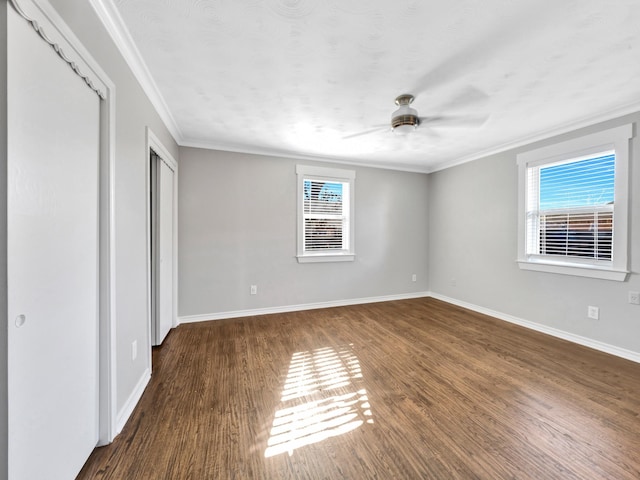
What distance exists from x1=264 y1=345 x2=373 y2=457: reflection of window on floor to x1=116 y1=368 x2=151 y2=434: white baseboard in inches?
37.2

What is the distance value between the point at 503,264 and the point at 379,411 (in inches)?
119

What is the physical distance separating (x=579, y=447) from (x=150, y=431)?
2527 mm

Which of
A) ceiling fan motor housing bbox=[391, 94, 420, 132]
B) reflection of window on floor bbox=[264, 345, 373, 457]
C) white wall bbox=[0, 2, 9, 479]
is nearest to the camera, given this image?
white wall bbox=[0, 2, 9, 479]

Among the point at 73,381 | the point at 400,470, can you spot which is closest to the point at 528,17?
the point at 400,470

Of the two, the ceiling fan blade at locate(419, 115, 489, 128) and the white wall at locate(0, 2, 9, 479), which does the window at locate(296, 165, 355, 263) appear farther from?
the white wall at locate(0, 2, 9, 479)

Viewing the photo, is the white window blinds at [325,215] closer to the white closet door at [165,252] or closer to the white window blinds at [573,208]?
the white closet door at [165,252]

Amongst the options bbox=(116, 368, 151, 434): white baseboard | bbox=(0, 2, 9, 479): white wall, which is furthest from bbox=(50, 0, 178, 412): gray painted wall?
bbox=(0, 2, 9, 479): white wall

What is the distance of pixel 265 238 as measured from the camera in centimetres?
389

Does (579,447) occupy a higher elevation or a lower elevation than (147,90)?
lower

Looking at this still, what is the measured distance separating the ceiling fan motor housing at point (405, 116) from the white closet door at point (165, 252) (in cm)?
238

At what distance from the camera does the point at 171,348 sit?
9.02ft

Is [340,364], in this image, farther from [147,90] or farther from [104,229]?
[147,90]

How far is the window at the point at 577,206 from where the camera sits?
2.61m

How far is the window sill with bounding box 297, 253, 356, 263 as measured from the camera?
4.11 m
